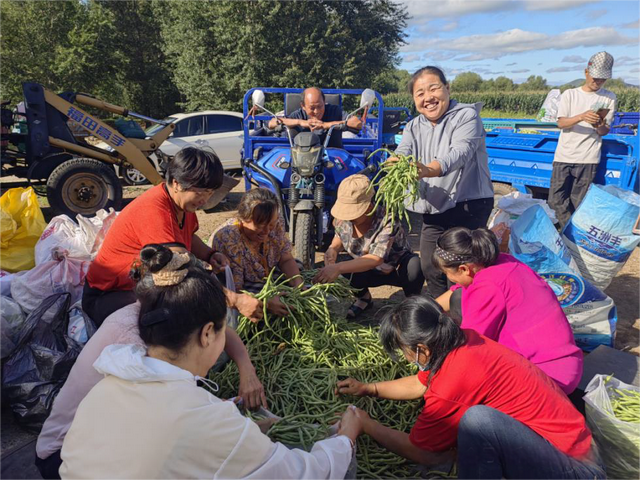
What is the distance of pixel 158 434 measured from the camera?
113 cm

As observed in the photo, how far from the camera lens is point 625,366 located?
2572 millimetres

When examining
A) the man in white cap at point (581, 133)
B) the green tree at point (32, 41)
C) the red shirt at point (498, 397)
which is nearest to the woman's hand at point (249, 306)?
the red shirt at point (498, 397)

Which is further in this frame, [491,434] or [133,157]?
[133,157]

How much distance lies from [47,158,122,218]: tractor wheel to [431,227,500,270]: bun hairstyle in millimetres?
5644

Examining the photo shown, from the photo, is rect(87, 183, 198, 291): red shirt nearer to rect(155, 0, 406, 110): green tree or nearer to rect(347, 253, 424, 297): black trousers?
rect(347, 253, 424, 297): black trousers

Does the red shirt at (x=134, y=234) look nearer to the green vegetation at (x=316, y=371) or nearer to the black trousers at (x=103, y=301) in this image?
the black trousers at (x=103, y=301)

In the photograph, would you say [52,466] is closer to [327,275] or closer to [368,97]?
[327,275]

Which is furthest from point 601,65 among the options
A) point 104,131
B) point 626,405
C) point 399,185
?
point 104,131

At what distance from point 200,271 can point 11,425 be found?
198 centimetres

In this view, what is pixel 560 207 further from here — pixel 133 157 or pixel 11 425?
pixel 133 157

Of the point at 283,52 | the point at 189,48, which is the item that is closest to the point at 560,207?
the point at 283,52

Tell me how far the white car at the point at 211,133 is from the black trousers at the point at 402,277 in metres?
6.31

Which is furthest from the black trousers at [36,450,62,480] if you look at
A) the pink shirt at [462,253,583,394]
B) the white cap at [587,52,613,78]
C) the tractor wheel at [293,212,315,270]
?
the white cap at [587,52,613,78]

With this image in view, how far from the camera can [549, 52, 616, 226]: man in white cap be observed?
179 inches
